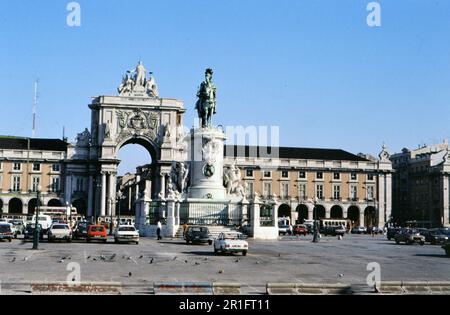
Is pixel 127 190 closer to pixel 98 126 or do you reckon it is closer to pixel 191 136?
pixel 98 126

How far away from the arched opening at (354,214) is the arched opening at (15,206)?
56.4 meters

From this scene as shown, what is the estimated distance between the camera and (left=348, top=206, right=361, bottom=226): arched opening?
125875 millimetres

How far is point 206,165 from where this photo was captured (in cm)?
5756

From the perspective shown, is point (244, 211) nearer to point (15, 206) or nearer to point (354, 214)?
point (15, 206)

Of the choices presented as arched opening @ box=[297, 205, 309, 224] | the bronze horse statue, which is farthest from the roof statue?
the bronze horse statue

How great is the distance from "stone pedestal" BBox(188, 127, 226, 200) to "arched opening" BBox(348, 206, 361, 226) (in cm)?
7129

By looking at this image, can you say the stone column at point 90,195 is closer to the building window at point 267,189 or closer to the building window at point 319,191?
the building window at point 267,189

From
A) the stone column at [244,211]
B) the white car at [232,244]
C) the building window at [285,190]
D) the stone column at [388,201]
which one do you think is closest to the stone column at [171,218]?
the stone column at [244,211]

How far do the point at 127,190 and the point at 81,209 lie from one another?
29.3m

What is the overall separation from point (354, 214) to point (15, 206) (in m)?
58.4
